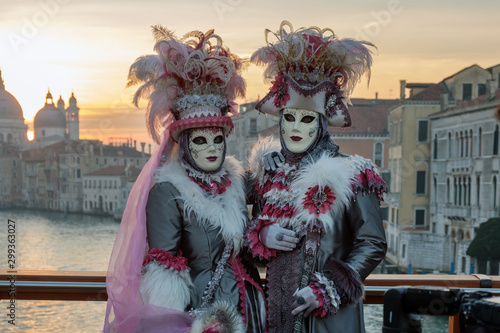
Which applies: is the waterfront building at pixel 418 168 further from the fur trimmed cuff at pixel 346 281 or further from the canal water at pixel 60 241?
the fur trimmed cuff at pixel 346 281

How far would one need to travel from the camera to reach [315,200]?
2369 millimetres

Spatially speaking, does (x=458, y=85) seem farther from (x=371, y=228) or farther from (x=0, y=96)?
(x=0, y=96)

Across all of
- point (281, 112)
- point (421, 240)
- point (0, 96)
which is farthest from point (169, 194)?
point (0, 96)

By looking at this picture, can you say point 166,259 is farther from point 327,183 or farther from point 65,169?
point 65,169

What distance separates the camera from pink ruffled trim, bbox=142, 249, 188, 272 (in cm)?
230

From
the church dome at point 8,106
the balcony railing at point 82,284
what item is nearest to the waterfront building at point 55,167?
the church dome at point 8,106

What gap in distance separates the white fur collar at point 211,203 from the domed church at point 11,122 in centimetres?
7683

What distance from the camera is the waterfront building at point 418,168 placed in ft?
142

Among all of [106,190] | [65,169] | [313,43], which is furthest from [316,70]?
[65,169]

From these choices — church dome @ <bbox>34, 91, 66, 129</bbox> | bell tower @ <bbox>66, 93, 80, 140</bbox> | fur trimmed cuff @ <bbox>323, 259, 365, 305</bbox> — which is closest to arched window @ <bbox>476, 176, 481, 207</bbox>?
fur trimmed cuff @ <bbox>323, 259, 365, 305</bbox>

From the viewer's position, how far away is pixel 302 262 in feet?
7.80

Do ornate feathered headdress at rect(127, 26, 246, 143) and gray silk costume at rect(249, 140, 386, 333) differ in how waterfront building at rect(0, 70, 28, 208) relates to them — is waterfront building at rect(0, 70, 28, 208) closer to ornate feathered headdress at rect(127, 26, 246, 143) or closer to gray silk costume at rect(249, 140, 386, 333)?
ornate feathered headdress at rect(127, 26, 246, 143)

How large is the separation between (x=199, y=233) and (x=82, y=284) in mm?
803

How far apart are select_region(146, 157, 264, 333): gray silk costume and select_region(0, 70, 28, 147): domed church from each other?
7688 cm
